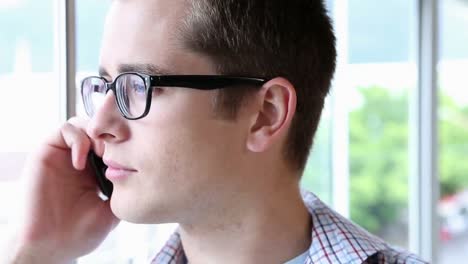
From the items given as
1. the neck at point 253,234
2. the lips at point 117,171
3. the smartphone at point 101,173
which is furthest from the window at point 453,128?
the lips at point 117,171

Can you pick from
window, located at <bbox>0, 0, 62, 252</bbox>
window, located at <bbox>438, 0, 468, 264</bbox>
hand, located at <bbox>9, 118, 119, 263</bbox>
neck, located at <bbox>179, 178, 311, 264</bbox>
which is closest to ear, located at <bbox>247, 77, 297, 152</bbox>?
neck, located at <bbox>179, 178, 311, 264</bbox>

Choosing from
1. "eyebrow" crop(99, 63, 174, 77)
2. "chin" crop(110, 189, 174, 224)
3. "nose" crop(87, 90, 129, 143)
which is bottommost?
"chin" crop(110, 189, 174, 224)

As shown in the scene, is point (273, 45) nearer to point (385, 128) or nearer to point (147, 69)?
point (147, 69)

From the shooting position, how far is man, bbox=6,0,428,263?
1.14 m

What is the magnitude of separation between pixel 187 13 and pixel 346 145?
1781mm

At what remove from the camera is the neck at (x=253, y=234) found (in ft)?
4.09

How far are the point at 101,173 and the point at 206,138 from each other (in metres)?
0.33

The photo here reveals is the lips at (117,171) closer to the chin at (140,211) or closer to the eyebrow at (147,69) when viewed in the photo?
the chin at (140,211)

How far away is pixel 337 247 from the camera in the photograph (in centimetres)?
129

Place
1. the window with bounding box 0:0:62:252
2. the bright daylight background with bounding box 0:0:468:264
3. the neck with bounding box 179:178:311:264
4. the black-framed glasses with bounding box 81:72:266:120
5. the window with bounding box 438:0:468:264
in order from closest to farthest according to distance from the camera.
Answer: the black-framed glasses with bounding box 81:72:266:120 < the neck with bounding box 179:178:311:264 < the window with bounding box 0:0:62:252 < the bright daylight background with bounding box 0:0:468:264 < the window with bounding box 438:0:468:264

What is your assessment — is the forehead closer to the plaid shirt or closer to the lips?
the lips

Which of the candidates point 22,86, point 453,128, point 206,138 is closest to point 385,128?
point 453,128

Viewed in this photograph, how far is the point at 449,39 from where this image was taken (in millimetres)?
3207

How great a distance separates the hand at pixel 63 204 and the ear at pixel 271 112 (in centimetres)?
34
